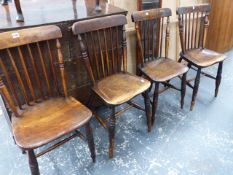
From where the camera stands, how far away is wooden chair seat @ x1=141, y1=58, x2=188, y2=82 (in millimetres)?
1803

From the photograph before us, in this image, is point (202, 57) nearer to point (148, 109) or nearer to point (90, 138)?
point (148, 109)

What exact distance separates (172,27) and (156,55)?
0.70 meters

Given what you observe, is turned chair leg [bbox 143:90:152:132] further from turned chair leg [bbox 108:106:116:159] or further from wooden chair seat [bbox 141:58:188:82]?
turned chair leg [bbox 108:106:116:159]

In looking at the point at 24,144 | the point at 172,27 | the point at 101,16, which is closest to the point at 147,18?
the point at 101,16

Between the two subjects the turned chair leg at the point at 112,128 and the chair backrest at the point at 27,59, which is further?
the turned chair leg at the point at 112,128

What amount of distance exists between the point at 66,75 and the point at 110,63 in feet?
1.44

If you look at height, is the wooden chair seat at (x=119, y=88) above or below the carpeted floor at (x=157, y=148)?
above

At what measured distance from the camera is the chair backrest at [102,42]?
5.04ft

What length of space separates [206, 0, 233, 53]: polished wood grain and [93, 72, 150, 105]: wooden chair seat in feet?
5.97

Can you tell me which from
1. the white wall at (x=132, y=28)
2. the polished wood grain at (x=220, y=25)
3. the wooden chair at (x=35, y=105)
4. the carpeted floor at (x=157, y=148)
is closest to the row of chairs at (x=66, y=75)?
the wooden chair at (x=35, y=105)

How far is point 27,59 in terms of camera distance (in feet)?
4.89

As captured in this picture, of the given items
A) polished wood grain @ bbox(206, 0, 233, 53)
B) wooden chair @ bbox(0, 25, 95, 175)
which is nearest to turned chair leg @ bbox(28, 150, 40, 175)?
wooden chair @ bbox(0, 25, 95, 175)

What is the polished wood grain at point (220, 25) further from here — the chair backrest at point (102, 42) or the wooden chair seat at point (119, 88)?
the wooden chair seat at point (119, 88)

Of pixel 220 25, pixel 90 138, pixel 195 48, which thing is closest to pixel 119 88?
pixel 90 138
